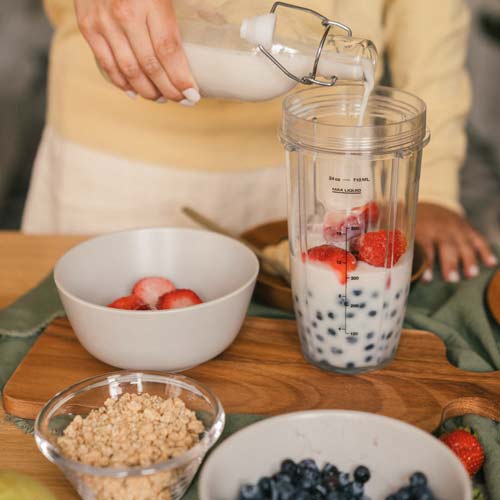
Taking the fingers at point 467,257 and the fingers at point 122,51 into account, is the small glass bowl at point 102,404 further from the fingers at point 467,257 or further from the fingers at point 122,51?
the fingers at point 467,257

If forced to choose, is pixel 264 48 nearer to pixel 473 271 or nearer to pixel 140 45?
pixel 140 45

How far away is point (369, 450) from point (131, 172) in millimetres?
927

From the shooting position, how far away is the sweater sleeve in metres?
1.55

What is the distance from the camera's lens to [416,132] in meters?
0.95

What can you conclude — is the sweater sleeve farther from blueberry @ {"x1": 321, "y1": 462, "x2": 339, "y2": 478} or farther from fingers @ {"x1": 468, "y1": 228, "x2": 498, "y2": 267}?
blueberry @ {"x1": 321, "y1": 462, "x2": 339, "y2": 478}

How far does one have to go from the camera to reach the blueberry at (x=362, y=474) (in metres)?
0.78

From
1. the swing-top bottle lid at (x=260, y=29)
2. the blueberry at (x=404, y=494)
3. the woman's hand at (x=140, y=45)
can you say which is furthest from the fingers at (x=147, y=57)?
the blueberry at (x=404, y=494)

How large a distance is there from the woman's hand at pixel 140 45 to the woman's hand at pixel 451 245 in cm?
54

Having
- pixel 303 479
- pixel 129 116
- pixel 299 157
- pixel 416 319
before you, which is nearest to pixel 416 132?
pixel 299 157

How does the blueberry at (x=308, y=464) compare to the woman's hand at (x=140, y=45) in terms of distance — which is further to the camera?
the woman's hand at (x=140, y=45)

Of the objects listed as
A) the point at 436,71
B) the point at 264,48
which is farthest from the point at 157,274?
the point at 436,71

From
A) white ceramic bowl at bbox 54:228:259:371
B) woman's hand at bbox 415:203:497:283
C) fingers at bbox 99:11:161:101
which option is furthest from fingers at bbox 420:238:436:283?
fingers at bbox 99:11:161:101

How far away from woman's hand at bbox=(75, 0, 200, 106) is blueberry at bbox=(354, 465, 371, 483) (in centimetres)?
51

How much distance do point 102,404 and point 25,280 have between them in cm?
48
